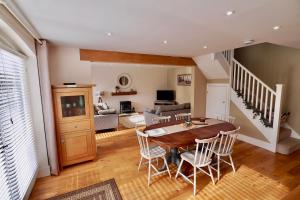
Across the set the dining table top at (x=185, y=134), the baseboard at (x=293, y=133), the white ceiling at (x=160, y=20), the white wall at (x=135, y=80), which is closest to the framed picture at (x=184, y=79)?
the white wall at (x=135, y=80)

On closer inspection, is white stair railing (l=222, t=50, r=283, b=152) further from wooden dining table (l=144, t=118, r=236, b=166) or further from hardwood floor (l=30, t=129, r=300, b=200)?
wooden dining table (l=144, t=118, r=236, b=166)

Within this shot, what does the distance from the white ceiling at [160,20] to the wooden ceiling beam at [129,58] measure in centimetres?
68

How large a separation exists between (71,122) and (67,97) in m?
0.49

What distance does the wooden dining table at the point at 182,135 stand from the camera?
7.88ft

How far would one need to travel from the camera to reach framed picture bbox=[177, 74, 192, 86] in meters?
7.75

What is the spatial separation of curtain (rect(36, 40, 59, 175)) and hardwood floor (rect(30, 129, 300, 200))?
342 mm

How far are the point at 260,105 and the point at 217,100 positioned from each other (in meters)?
1.28

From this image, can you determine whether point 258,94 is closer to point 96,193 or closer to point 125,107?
point 96,193

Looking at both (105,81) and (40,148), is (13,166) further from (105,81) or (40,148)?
(105,81)

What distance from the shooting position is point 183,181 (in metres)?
2.62

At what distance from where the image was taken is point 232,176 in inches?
107

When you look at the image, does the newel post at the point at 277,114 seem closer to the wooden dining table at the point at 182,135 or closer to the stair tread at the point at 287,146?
the stair tread at the point at 287,146

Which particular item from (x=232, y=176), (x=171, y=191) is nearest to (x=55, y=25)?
(x=171, y=191)

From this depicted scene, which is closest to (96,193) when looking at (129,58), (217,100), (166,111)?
(129,58)
